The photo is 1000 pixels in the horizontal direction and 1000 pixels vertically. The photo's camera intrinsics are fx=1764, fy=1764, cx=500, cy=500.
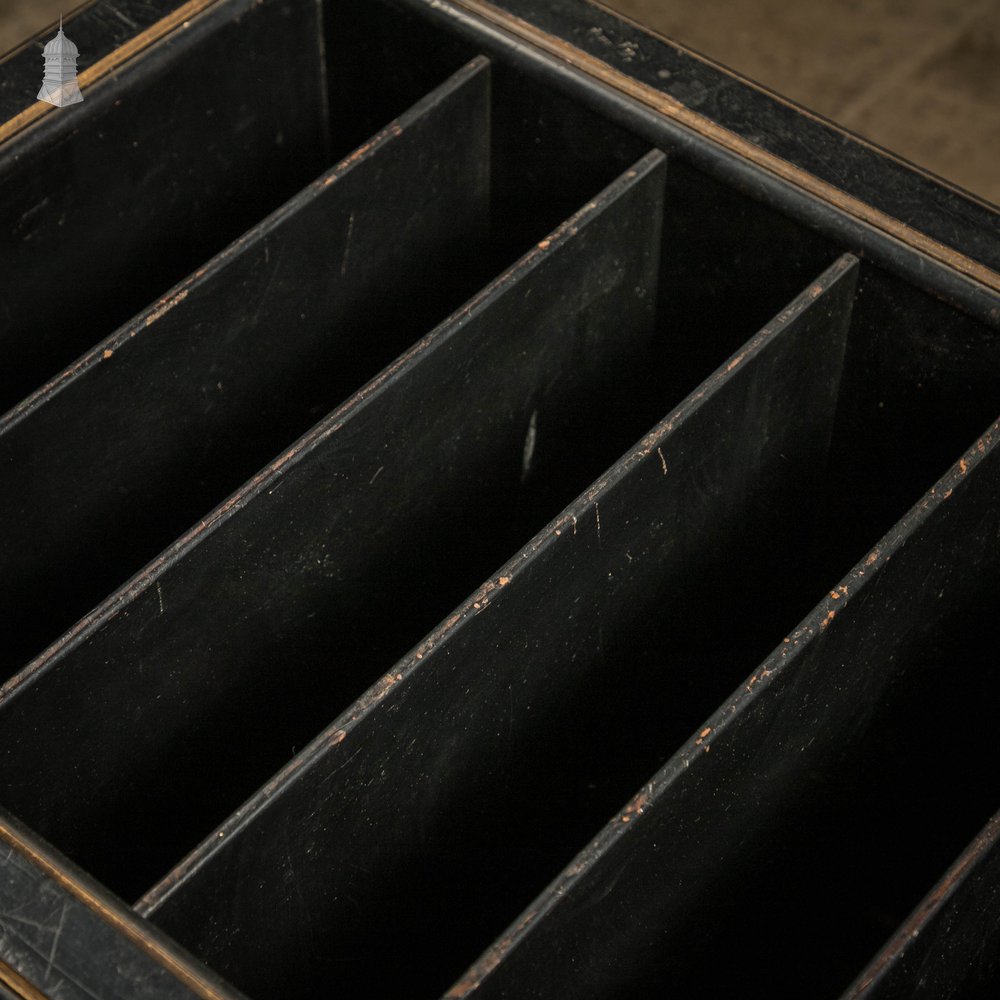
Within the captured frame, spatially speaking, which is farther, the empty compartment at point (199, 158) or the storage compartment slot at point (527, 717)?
the empty compartment at point (199, 158)

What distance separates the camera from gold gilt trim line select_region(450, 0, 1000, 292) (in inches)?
47.9

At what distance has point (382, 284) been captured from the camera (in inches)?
55.6

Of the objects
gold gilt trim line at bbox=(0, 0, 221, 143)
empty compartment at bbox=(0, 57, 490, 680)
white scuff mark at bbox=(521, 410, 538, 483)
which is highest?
gold gilt trim line at bbox=(0, 0, 221, 143)

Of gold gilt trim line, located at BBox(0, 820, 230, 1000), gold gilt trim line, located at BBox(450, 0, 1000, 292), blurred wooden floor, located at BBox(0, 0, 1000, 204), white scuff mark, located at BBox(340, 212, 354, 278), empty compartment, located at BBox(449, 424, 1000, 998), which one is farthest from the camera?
blurred wooden floor, located at BBox(0, 0, 1000, 204)

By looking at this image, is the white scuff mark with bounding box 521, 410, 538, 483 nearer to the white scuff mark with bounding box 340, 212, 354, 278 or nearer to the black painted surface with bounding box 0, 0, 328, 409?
the white scuff mark with bounding box 340, 212, 354, 278

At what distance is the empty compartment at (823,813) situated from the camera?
1015 millimetres

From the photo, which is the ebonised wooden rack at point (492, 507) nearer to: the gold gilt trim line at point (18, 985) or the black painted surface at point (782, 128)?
the black painted surface at point (782, 128)

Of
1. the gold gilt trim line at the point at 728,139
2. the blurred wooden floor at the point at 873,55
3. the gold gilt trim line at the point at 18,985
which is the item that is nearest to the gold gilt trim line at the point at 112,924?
the gold gilt trim line at the point at 18,985

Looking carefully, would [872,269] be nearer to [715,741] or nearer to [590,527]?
[590,527]

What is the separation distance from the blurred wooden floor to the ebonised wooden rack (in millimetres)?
1295

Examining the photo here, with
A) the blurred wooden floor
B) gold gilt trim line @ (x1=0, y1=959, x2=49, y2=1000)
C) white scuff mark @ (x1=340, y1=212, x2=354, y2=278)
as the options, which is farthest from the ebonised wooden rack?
the blurred wooden floor

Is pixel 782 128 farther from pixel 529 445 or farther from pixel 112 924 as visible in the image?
pixel 112 924

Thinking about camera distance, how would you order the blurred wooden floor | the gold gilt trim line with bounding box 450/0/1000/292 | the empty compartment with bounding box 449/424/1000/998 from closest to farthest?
the empty compartment with bounding box 449/424/1000/998 < the gold gilt trim line with bounding box 450/0/1000/292 < the blurred wooden floor

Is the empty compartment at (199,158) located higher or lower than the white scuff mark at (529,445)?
higher
